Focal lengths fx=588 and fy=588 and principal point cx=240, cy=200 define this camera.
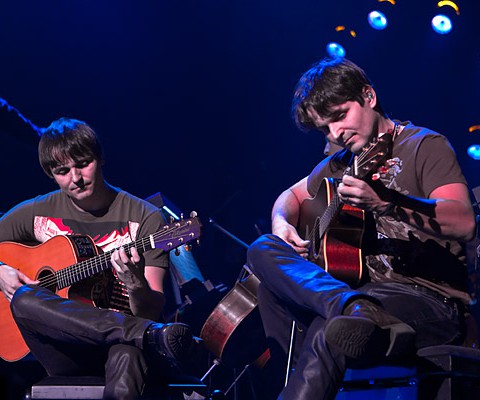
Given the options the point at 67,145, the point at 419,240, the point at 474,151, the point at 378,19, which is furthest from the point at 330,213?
the point at 378,19

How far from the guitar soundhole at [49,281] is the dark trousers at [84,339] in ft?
1.47

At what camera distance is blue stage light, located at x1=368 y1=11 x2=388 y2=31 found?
6.10 meters

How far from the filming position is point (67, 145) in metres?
3.75

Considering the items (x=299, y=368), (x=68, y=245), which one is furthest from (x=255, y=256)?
(x=68, y=245)

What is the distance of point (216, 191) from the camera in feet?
23.3

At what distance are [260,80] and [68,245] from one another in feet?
13.8

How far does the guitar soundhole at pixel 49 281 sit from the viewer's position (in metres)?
3.62

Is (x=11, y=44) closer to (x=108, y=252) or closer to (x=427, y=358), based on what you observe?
(x=108, y=252)

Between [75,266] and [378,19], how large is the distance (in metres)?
4.21

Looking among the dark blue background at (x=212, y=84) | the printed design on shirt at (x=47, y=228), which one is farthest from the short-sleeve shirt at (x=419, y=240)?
the dark blue background at (x=212, y=84)

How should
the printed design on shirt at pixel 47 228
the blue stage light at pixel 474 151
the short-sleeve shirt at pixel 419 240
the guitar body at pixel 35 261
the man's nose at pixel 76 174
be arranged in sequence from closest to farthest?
the short-sleeve shirt at pixel 419 240 → the guitar body at pixel 35 261 → the man's nose at pixel 76 174 → the printed design on shirt at pixel 47 228 → the blue stage light at pixel 474 151

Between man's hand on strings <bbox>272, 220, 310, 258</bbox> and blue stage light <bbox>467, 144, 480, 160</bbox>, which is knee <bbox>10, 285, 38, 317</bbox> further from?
blue stage light <bbox>467, 144, 480, 160</bbox>

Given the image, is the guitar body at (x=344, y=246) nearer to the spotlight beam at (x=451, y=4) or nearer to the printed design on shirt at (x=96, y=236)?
the printed design on shirt at (x=96, y=236)

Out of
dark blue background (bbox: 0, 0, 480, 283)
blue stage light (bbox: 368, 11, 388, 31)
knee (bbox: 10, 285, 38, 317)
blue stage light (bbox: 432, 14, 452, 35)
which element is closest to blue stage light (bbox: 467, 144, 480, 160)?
dark blue background (bbox: 0, 0, 480, 283)
